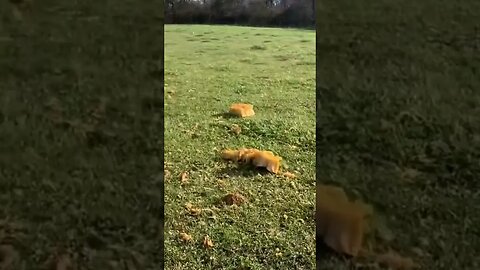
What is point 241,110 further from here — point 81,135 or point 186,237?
point 81,135

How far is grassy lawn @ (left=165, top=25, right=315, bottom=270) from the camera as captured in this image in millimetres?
1118

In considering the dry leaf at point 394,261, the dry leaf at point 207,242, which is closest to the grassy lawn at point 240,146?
the dry leaf at point 207,242

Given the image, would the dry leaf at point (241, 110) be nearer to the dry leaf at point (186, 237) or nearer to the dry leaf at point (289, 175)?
the dry leaf at point (289, 175)

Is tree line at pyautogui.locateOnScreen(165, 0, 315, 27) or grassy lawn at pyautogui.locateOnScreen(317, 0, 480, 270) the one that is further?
tree line at pyautogui.locateOnScreen(165, 0, 315, 27)

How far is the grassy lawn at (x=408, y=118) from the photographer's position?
58cm

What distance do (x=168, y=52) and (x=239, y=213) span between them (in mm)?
3305

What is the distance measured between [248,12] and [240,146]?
307cm

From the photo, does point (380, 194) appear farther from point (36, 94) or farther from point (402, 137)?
point (36, 94)

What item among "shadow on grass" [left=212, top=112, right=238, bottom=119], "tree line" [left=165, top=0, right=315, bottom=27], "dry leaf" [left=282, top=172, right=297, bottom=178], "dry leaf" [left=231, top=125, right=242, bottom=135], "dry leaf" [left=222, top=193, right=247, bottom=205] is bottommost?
"dry leaf" [left=222, top=193, right=247, bottom=205]

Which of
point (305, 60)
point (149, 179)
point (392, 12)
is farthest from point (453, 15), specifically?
point (305, 60)

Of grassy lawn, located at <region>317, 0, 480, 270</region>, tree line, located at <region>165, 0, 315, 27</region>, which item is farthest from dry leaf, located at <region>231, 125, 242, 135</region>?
tree line, located at <region>165, 0, 315, 27</region>

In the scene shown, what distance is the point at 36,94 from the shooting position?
61 cm

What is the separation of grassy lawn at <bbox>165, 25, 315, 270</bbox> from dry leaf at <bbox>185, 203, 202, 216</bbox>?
14 millimetres

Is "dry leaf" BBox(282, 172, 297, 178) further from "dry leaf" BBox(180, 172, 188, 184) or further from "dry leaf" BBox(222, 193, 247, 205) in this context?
"dry leaf" BBox(180, 172, 188, 184)
